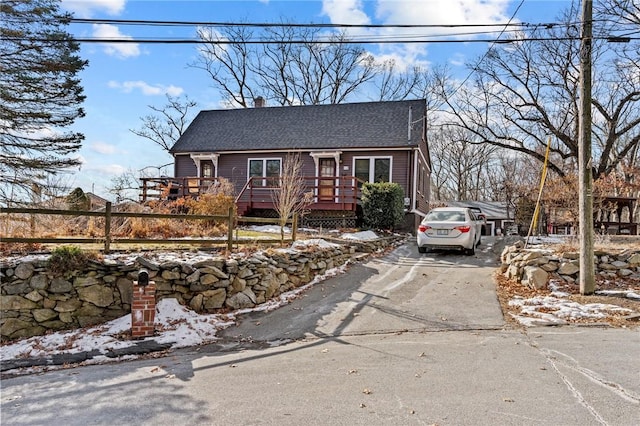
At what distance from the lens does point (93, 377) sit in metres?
4.91

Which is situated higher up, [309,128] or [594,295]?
[309,128]

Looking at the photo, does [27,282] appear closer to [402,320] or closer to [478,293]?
[402,320]

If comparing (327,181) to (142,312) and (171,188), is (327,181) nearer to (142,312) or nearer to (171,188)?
(171,188)

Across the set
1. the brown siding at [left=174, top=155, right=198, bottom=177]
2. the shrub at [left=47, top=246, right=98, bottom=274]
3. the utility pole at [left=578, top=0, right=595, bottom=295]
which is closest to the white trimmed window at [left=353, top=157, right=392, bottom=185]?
the brown siding at [left=174, top=155, right=198, bottom=177]

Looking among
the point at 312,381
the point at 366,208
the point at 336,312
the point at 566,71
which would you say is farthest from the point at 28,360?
the point at 566,71

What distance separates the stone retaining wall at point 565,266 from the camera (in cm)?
849

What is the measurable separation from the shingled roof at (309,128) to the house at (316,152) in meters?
0.04

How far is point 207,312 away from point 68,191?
9.63 meters

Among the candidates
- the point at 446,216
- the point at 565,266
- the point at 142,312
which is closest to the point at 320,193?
the point at 446,216

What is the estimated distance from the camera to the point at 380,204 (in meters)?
15.7

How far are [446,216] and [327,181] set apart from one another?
7.13m

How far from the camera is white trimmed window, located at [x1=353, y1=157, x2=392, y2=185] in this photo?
18.7 meters

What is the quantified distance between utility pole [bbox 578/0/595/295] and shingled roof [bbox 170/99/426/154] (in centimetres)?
1024

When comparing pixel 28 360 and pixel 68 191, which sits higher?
pixel 68 191
